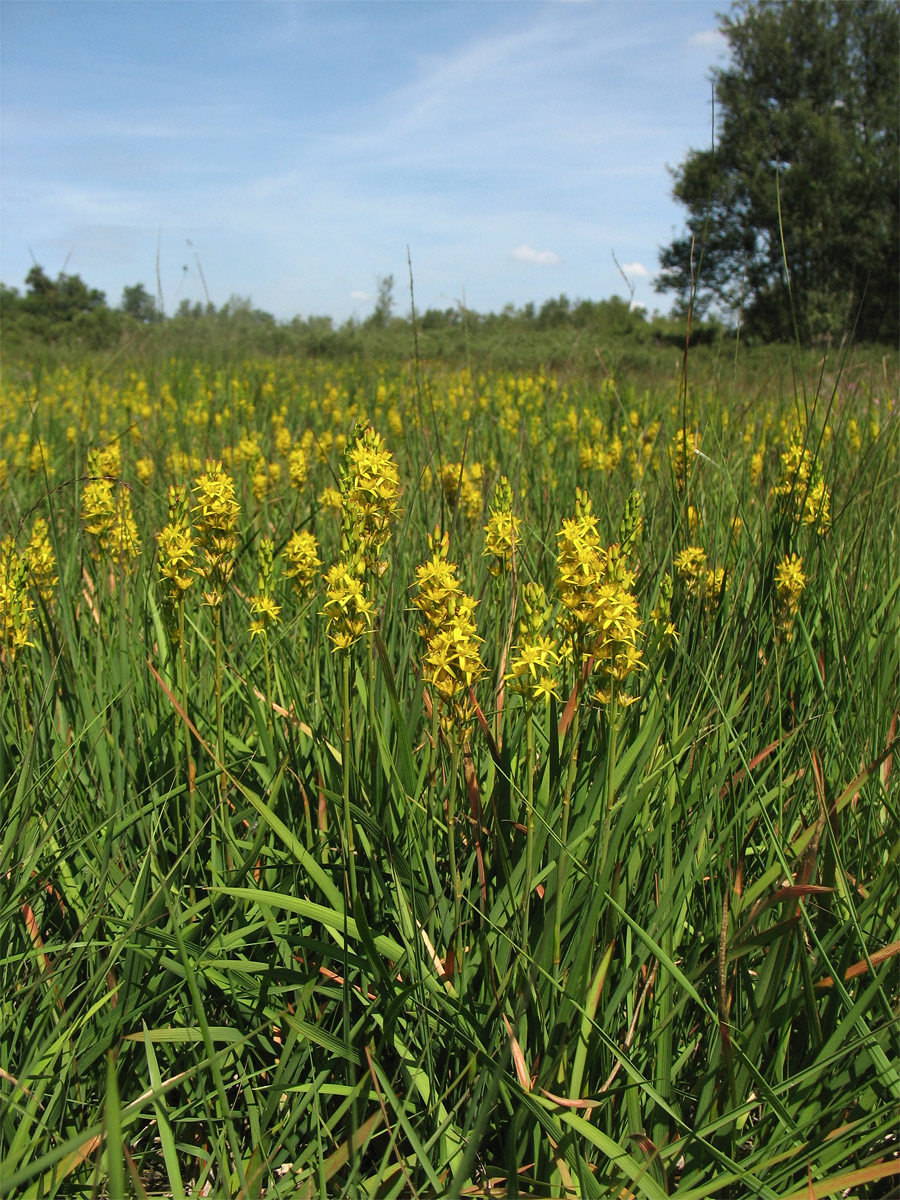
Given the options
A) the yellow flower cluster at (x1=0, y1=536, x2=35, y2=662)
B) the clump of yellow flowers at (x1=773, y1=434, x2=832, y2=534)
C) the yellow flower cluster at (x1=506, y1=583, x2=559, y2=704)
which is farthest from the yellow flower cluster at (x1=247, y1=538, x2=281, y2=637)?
the clump of yellow flowers at (x1=773, y1=434, x2=832, y2=534)

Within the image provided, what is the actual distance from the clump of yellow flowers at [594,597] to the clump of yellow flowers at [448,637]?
154 millimetres

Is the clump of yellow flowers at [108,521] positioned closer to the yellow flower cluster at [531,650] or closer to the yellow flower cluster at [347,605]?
the yellow flower cluster at [347,605]

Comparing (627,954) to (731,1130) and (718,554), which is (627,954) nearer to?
(731,1130)

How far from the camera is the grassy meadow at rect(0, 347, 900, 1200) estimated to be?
1.25 meters

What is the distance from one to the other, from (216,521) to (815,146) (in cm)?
3607

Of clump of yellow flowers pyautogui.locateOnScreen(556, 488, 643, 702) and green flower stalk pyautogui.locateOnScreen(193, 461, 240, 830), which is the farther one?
green flower stalk pyautogui.locateOnScreen(193, 461, 240, 830)

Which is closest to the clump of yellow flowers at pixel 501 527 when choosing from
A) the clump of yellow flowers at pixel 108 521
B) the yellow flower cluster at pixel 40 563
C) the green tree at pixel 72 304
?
the clump of yellow flowers at pixel 108 521

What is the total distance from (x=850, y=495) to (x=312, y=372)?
9.91 m

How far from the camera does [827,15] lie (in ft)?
104

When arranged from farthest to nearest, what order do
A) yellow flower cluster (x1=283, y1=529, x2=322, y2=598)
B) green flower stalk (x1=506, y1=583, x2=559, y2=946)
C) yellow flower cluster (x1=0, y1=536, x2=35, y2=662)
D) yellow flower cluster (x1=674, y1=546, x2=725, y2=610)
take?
yellow flower cluster (x1=674, y1=546, x2=725, y2=610) → yellow flower cluster (x1=283, y1=529, x2=322, y2=598) → yellow flower cluster (x1=0, y1=536, x2=35, y2=662) → green flower stalk (x1=506, y1=583, x2=559, y2=946)

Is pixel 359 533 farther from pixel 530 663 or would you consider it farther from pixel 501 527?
pixel 501 527

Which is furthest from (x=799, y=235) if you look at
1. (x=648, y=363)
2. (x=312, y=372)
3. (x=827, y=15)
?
(x=312, y=372)

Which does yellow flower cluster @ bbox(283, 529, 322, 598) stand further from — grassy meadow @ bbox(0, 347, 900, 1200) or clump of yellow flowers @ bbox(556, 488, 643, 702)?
clump of yellow flowers @ bbox(556, 488, 643, 702)

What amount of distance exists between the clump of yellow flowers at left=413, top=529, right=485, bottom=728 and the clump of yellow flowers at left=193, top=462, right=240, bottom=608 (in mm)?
560
